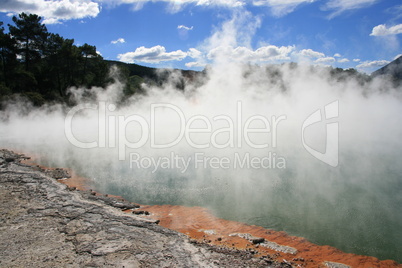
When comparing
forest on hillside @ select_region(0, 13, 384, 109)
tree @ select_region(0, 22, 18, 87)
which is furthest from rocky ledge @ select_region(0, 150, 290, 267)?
tree @ select_region(0, 22, 18, 87)

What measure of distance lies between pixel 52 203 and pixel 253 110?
57.2 ft

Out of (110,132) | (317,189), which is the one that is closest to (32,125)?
(110,132)

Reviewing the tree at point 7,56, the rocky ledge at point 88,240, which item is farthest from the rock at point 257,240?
the tree at point 7,56

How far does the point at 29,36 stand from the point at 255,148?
77.0 feet

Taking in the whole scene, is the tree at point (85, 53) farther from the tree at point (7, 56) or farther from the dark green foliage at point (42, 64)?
the tree at point (7, 56)

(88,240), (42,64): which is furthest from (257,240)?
(42,64)

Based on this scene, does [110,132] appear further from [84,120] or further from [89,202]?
[89,202]

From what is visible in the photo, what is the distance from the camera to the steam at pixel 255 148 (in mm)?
6590

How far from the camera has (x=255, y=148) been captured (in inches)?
488

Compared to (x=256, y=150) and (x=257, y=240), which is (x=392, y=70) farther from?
(x=257, y=240)

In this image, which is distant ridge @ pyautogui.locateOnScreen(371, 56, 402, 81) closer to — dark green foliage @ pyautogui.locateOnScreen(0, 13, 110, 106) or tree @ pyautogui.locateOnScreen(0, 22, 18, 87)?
dark green foliage @ pyautogui.locateOnScreen(0, 13, 110, 106)

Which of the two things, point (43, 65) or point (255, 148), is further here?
point (43, 65)

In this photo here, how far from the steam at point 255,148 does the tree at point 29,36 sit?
5.13 metres

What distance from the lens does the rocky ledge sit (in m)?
4.01
